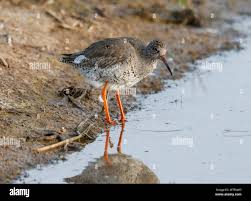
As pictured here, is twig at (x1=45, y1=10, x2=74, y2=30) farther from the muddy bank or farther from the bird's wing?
the bird's wing

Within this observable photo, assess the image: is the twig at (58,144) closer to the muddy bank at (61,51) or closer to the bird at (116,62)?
the muddy bank at (61,51)

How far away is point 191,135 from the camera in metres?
8.67

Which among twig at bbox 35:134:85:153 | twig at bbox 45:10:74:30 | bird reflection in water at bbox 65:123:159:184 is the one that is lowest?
bird reflection in water at bbox 65:123:159:184

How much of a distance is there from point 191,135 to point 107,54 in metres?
1.66

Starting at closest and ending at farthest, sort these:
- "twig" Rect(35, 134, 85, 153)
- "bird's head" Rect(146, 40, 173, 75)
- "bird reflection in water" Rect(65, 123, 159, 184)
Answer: "bird reflection in water" Rect(65, 123, 159, 184), "twig" Rect(35, 134, 85, 153), "bird's head" Rect(146, 40, 173, 75)

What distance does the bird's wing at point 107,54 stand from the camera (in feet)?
30.2

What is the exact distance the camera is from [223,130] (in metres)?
8.84

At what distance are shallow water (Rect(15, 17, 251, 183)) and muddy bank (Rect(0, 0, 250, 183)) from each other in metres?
0.30

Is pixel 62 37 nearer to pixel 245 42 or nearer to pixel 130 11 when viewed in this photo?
pixel 130 11

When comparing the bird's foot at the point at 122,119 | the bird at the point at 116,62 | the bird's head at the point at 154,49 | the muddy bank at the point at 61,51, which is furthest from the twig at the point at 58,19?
the bird's foot at the point at 122,119

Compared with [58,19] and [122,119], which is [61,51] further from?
[122,119]

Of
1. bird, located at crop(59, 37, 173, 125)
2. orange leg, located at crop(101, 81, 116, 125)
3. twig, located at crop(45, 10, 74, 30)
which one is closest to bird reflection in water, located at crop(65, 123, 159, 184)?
orange leg, located at crop(101, 81, 116, 125)

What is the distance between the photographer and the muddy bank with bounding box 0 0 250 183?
326 inches

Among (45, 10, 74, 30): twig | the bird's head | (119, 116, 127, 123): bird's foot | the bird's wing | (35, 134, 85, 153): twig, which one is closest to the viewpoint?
(35, 134, 85, 153): twig
